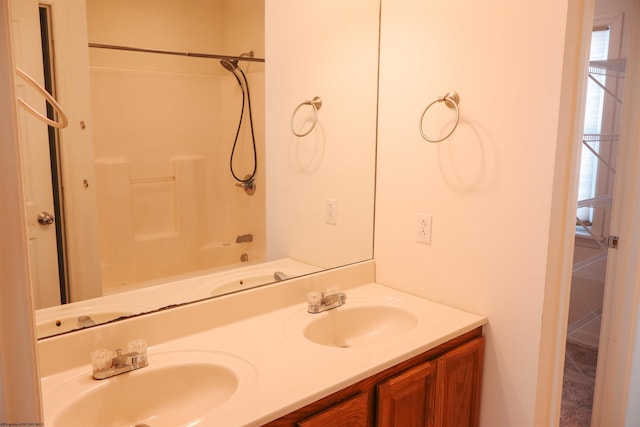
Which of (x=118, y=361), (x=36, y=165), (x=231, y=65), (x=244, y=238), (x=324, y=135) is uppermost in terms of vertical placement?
(x=231, y=65)

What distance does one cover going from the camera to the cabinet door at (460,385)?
150cm

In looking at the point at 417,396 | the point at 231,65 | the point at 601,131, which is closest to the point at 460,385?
the point at 417,396

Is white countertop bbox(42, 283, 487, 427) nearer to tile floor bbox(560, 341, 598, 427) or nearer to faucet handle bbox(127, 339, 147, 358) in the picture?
faucet handle bbox(127, 339, 147, 358)

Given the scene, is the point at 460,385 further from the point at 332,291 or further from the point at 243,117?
the point at 243,117

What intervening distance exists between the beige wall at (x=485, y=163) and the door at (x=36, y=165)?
117cm

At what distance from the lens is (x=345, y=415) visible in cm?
122

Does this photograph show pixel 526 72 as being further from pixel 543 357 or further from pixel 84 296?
pixel 84 296

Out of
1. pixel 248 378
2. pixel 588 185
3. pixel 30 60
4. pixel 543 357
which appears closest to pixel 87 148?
pixel 30 60

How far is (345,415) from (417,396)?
31 centimetres

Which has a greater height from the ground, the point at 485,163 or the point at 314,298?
the point at 485,163

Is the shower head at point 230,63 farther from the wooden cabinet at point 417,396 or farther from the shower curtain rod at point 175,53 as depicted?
the wooden cabinet at point 417,396

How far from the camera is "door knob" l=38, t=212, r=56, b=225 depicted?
1.21 metres

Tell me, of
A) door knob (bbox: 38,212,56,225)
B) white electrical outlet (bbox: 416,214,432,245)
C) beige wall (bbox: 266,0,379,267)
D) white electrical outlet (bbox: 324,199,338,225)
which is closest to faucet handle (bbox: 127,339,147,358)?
door knob (bbox: 38,212,56,225)

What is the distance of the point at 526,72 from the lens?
143 cm
